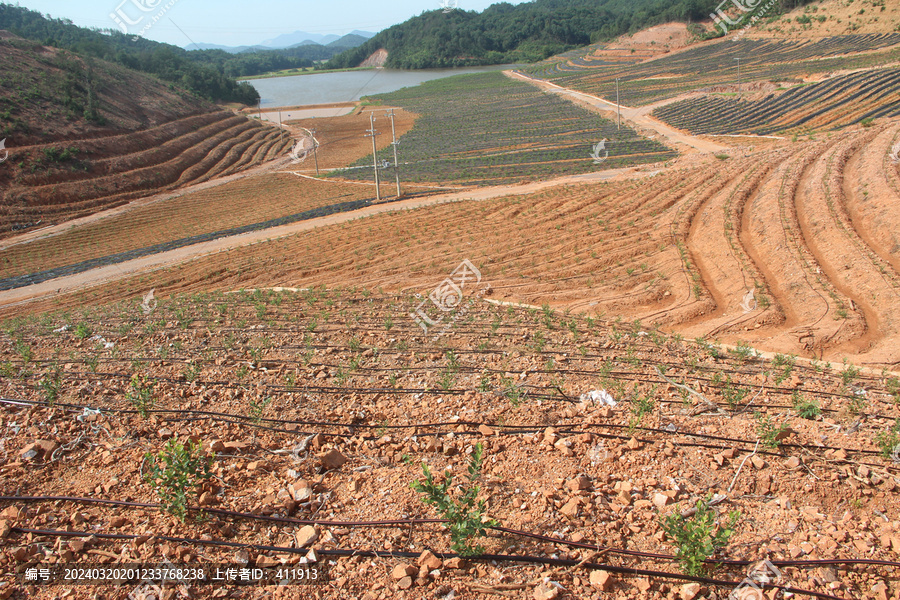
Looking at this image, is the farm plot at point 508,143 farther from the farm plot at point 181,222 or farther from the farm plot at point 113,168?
the farm plot at point 113,168

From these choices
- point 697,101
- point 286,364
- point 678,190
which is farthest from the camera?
point 697,101

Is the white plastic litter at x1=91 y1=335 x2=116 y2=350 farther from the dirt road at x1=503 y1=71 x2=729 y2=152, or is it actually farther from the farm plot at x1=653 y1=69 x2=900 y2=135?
the farm plot at x1=653 y1=69 x2=900 y2=135

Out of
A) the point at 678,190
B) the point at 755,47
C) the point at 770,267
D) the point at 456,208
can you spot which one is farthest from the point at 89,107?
the point at 755,47

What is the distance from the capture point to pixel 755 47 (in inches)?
2817

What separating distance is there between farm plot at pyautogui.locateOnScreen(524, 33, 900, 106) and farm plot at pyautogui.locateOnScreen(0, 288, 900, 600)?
53984 millimetres

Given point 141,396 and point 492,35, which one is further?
point 492,35

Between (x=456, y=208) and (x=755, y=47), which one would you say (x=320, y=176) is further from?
(x=755, y=47)

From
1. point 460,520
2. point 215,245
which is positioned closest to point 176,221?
point 215,245

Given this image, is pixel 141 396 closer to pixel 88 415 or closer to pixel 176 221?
pixel 88 415

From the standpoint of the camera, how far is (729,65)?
67625mm

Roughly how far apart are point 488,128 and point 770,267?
1801 inches

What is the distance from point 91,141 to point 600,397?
42.5 metres

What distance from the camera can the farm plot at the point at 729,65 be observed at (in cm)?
5262

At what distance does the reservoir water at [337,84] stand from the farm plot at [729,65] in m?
38.5
